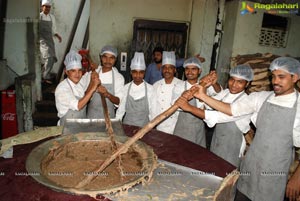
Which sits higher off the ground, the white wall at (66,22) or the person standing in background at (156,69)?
the white wall at (66,22)

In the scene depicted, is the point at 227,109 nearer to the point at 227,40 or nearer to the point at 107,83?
the point at 107,83

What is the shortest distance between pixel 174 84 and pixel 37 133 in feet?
6.73

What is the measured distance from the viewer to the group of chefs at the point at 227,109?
2.61m

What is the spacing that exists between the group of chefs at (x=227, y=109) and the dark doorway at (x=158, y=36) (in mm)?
2276

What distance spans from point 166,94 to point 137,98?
45cm

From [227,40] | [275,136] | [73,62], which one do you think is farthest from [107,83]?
[227,40]

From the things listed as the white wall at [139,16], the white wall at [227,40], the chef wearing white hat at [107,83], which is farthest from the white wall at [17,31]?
the white wall at [227,40]

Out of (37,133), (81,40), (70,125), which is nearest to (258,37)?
(70,125)

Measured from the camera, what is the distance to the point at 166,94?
3746 millimetres

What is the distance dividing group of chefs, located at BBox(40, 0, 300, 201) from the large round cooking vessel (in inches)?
25.5

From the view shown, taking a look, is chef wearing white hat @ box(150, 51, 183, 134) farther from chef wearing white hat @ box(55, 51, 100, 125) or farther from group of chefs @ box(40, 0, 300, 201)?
chef wearing white hat @ box(55, 51, 100, 125)

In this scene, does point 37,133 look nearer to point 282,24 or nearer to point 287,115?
point 287,115

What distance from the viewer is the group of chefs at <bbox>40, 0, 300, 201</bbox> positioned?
2609mm

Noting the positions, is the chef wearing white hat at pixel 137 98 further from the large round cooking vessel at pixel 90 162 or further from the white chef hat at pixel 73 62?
the large round cooking vessel at pixel 90 162
